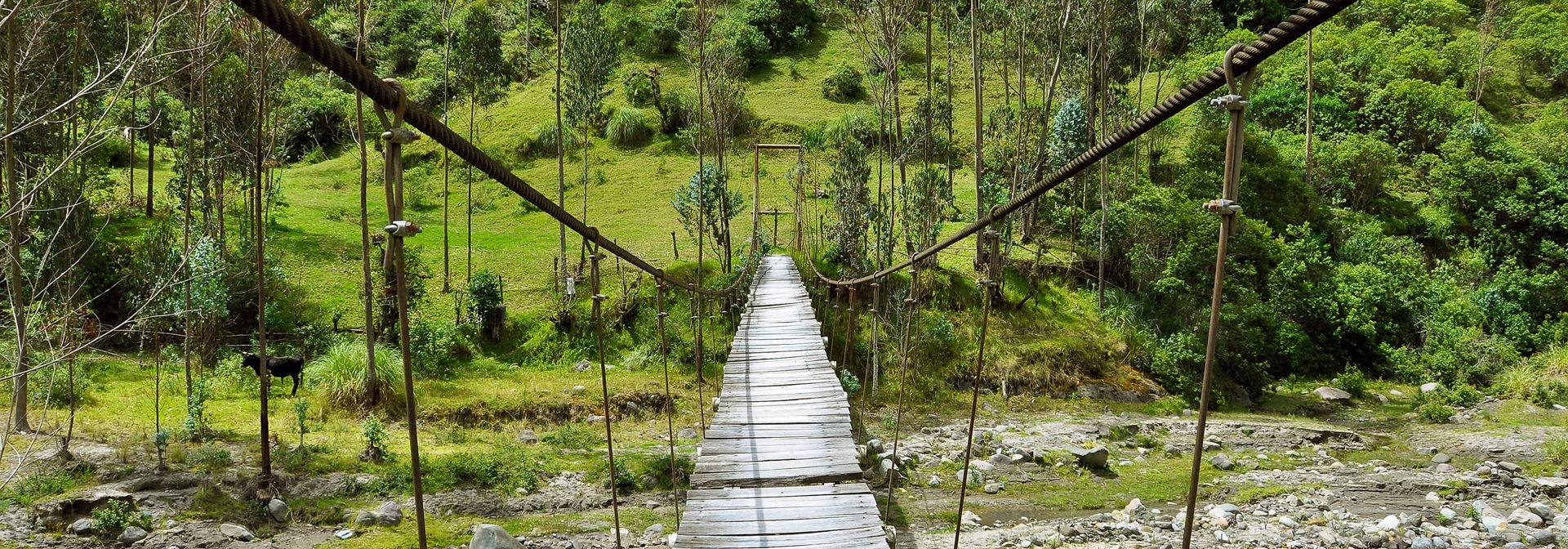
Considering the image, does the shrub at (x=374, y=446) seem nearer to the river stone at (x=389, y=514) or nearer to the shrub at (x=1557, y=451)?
the river stone at (x=389, y=514)

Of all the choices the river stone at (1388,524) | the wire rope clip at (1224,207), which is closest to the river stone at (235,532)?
the wire rope clip at (1224,207)

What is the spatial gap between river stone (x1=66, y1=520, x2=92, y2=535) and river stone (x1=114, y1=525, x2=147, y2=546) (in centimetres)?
18

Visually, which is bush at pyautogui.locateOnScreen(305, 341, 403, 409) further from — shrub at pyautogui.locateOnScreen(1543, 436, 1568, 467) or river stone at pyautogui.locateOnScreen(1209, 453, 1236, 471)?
shrub at pyautogui.locateOnScreen(1543, 436, 1568, 467)

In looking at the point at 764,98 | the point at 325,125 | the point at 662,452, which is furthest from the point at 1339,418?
the point at 325,125

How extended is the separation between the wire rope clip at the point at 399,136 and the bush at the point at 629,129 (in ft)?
51.5

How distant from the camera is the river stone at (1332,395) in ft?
33.3

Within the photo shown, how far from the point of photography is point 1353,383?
10.4m

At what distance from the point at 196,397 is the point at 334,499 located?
67.8 inches

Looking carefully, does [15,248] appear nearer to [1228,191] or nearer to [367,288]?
[367,288]

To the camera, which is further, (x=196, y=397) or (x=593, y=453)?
(x=593, y=453)

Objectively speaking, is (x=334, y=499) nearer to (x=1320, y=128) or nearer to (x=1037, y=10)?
(x=1037, y=10)

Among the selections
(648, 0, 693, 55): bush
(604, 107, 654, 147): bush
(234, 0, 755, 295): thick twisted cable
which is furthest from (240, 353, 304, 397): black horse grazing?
(648, 0, 693, 55): bush

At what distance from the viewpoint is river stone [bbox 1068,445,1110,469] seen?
7.60m

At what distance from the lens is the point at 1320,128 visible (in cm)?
1579
